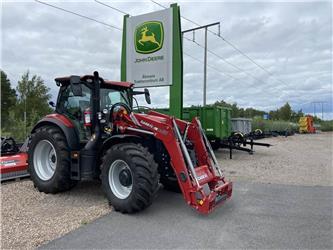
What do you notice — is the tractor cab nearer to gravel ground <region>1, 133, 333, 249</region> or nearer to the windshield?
the windshield

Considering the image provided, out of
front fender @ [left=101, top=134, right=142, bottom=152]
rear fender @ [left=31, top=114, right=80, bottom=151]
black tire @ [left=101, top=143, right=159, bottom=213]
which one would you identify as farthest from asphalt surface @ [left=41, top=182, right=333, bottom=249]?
rear fender @ [left=31, top=114, right=80, bottom=151]

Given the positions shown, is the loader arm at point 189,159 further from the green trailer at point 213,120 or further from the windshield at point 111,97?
the green trailer at point 213,120

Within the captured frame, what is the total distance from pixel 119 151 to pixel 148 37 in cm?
690

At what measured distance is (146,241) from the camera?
165 inches

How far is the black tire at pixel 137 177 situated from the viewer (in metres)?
4.91

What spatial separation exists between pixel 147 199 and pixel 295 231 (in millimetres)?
2261

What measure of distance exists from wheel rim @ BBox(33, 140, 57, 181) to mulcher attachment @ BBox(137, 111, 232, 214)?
8.11 ft

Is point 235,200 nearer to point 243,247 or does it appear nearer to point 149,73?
point 243,247

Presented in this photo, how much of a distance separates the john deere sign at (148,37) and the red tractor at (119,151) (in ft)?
13.9

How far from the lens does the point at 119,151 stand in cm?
525

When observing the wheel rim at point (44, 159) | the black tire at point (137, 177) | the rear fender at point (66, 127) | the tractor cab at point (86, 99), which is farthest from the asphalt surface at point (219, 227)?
the wheel rim at point (44, 159)

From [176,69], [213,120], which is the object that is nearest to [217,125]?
[213,120]

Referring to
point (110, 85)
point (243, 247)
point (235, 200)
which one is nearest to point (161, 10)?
point (110, 85)

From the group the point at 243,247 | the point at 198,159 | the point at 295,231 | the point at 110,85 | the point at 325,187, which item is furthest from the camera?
the point at 325,187
